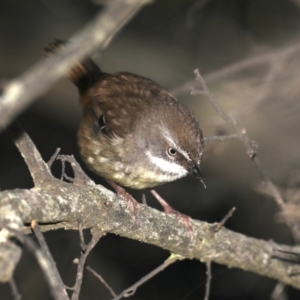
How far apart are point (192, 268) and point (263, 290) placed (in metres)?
0.84

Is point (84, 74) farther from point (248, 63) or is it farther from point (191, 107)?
point (191, 107)

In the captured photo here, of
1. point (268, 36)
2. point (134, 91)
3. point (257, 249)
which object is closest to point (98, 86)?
point (134, 91)

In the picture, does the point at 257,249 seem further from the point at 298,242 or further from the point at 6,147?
the point at 6,147

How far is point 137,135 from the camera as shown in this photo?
200 inches

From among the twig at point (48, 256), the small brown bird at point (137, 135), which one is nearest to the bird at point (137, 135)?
the small brown bird at point (137, 135)

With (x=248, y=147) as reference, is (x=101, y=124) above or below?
above

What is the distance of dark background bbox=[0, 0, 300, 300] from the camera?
6.71 metres

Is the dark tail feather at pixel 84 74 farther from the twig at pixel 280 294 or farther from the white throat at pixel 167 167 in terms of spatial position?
the twig at pixel 280 294

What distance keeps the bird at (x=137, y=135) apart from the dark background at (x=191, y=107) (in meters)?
1.26

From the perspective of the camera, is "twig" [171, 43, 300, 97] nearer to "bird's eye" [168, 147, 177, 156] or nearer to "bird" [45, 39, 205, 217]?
"bird" [45, 39, 205, 217]

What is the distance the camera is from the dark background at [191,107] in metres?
6.71

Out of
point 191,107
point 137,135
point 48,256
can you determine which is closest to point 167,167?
point 137,135

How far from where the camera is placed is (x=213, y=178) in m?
7.73

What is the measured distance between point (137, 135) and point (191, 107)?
2727 mm
